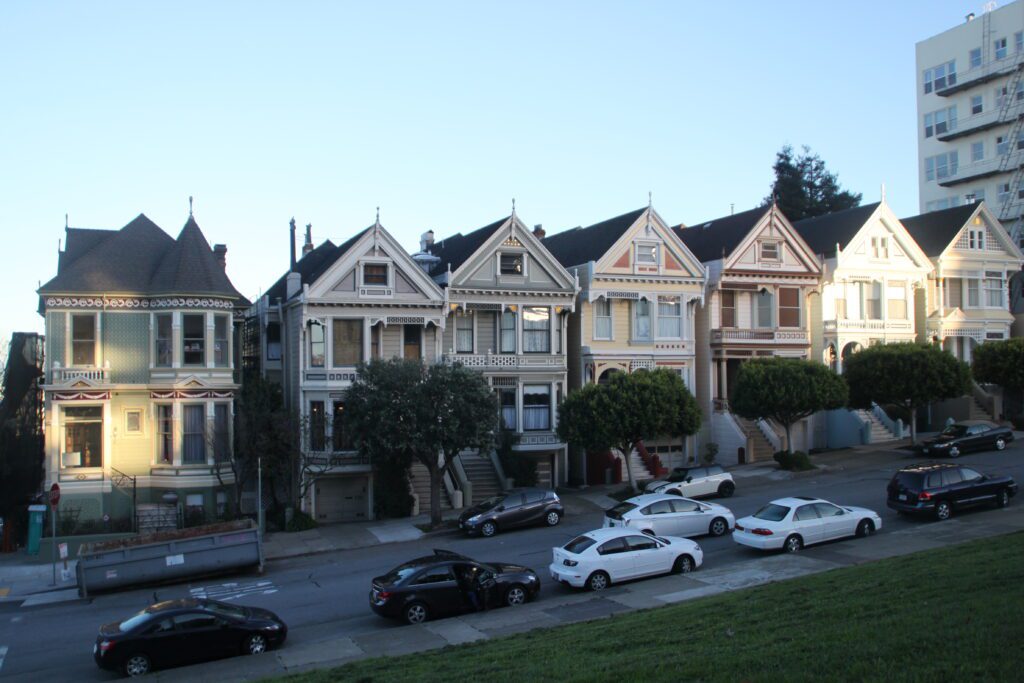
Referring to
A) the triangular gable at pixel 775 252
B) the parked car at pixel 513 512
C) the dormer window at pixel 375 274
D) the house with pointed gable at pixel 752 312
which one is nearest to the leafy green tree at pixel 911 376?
the house with pointed gable at pixel 752 312

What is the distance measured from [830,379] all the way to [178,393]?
Answer: 26560 millimetres

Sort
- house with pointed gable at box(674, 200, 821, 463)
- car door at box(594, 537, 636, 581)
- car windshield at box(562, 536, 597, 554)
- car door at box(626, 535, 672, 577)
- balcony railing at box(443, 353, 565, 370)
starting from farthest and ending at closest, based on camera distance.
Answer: house with pointed gable at box(674, 200, 821, 463) < balcony railing at box(443, 353, 565, 370) < car door at box(626, 535, 672, 577) < car windshield at box(562, 536, 597, 554) < car door at box(594, 537, 636, 581)

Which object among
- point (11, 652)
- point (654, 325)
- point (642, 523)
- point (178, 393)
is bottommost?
point (11, 652)

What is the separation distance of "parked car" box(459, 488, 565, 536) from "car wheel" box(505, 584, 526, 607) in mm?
8611

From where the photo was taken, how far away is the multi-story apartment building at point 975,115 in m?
59.5

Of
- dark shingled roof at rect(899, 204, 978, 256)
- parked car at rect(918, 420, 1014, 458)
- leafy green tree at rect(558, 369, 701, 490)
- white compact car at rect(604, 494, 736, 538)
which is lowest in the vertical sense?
white compact car at rect(604, 494, 736, 538)

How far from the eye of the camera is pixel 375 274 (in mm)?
38094

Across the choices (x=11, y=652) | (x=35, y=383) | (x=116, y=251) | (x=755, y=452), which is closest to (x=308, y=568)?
(x=11, y=652)

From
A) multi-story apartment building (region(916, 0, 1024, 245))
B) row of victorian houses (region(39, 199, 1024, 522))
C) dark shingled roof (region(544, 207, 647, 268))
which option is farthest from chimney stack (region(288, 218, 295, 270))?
multi-story apartment building (region(916, 0, 1024, 245))

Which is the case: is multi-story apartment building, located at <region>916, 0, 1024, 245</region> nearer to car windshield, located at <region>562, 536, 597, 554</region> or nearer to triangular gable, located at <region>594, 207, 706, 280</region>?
triangular gable, located at <region>594, 207, 706, 280</region>

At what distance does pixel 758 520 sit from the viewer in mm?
25422

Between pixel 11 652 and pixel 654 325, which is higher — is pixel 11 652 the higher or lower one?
the lower one

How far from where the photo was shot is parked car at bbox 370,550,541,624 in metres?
20.9

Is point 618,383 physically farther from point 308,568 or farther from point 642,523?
point 308,568
